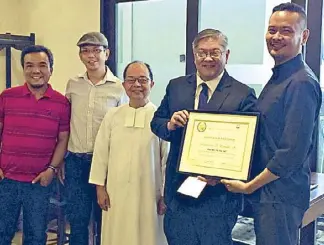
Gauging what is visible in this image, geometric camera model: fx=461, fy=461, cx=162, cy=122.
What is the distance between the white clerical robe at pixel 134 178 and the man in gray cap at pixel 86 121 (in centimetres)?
23

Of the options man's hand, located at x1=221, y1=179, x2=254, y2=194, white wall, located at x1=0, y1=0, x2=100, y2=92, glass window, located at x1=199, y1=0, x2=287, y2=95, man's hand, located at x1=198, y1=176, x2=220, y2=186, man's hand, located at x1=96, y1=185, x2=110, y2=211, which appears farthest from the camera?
white wall, located at x1=0, y1=0, x2=100, y2=92

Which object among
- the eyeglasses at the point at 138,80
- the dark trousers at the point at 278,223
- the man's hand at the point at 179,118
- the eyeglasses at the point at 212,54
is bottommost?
the dark trousers at the point at 278,223

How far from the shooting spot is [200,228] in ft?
6.47

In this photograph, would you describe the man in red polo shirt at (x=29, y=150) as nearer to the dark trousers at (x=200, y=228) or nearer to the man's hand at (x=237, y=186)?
the dark trousers at (x=200, y=228)

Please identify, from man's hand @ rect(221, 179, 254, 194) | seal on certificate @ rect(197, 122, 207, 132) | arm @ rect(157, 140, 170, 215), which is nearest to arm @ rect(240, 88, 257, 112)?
seal on certificate @ rect(197, 122, 207, 132)

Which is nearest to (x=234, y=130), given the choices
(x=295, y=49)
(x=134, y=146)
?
(x=295, y=49)

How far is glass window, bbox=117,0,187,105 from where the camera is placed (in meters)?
3.57

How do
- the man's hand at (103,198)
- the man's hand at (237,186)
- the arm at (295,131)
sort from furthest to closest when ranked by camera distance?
the man's hand at (103,198) → the man's hand at (237,186) → the arm at (295,131)

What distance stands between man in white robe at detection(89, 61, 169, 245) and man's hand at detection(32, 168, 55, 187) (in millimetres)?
329

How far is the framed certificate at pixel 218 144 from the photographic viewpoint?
1825mm

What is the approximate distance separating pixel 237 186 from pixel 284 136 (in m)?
0.27

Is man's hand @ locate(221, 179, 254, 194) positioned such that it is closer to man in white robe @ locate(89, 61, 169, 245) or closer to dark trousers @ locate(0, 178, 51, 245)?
man in white robe @ locate(89, 61, 169, 245)

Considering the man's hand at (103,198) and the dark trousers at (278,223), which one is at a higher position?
the dark trousers at (278,223)

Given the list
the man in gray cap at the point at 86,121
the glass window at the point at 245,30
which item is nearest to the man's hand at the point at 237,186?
the man in gray cap at the point at 86,121
